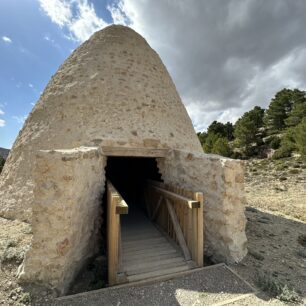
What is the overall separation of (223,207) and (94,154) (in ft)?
11.8

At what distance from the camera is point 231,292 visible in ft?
15.3

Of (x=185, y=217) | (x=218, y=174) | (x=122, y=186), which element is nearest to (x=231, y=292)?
(x=185, y=217)

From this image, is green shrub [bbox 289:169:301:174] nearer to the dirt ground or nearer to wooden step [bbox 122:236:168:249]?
the dirt ground

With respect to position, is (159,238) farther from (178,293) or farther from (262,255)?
(262,255)

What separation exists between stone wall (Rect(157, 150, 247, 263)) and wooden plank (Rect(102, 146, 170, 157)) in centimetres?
160

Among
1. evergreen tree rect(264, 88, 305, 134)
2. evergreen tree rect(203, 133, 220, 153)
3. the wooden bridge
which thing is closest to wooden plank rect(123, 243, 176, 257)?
the wooden bridge

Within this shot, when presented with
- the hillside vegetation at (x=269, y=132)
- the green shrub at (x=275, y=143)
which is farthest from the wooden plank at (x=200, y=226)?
the green shrub at (x=275, y=143)

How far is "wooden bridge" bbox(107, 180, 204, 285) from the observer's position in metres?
4.89

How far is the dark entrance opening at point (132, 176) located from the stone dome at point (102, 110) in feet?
8.27

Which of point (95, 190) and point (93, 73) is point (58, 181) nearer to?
point (95, 190)

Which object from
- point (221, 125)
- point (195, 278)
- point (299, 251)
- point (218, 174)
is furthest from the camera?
point (221, 125)

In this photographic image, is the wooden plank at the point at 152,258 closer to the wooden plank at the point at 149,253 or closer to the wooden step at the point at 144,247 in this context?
the wooden plank at the point at 149,253

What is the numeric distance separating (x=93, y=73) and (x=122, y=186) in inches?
291

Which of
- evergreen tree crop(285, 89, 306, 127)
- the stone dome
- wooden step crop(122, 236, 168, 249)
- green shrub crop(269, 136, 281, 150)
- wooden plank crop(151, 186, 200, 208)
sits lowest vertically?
wooden step crop(122, 236, 168, 249)
